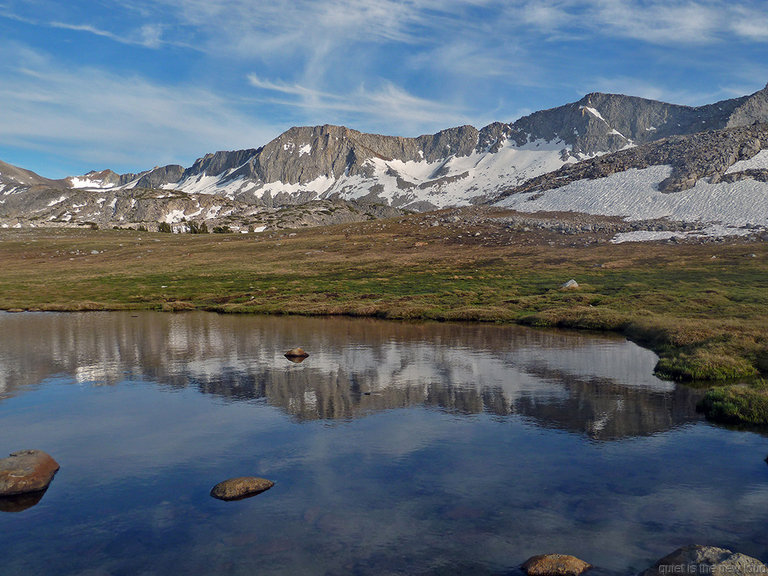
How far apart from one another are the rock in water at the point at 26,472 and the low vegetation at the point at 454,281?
85.0 feet

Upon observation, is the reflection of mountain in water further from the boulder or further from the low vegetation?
the boulder

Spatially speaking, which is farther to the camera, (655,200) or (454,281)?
(655,200)

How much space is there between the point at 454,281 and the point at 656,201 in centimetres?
7674

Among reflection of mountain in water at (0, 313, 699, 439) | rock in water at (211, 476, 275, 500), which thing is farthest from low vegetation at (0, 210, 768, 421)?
rock in water at (211, 476, 275, 500)

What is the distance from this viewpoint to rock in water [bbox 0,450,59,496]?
16.3 meters

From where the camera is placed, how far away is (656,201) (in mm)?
127688

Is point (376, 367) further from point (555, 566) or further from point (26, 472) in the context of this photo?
point (555, 566)

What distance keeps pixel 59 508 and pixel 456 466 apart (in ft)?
39.1

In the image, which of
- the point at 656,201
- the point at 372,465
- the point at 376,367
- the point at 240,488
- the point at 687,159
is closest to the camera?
the point at 240,488

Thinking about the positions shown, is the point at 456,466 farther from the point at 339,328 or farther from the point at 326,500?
the point at 339,328

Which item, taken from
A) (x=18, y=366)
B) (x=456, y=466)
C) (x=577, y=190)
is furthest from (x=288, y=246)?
(x=456, y=466)

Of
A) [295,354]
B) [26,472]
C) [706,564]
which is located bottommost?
[295,354]

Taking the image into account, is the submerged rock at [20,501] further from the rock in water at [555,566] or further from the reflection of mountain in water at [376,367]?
the rock in water at [555,566]

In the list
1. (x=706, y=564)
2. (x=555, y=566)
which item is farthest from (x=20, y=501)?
(x=706, y=564)
